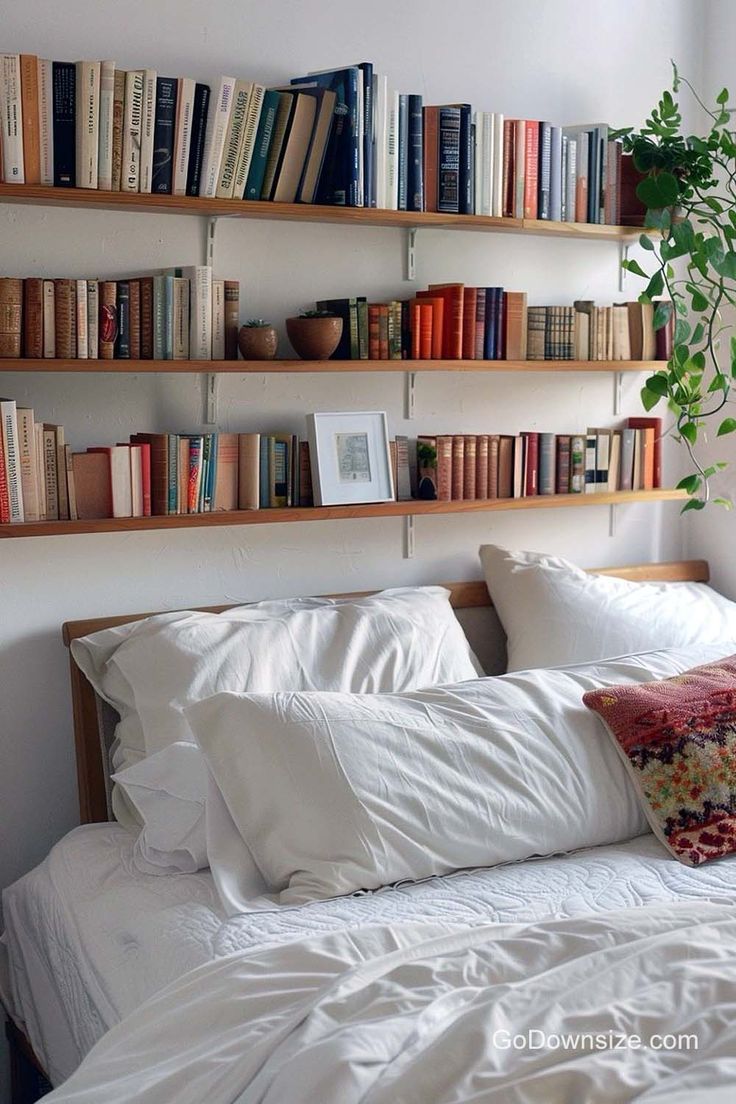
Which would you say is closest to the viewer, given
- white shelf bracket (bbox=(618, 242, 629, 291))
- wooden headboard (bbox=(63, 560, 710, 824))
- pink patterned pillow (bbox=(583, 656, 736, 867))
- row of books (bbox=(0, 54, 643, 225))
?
pink patterned pillow (bbox=(583, 656, 736, 867))

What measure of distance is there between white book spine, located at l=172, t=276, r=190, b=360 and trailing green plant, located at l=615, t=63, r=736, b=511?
104 cm

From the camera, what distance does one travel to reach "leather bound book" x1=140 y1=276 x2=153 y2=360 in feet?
8.02

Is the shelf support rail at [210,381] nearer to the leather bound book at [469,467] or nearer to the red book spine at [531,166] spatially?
the leather bound book at [469,467]

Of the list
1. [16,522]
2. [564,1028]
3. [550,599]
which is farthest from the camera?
[550,599]

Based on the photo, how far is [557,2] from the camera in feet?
9.89

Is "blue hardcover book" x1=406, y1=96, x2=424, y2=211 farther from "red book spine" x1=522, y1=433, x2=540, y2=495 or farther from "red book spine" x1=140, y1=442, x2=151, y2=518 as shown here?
"red book spine" x1=140, y1=442, x2=151, y2=518

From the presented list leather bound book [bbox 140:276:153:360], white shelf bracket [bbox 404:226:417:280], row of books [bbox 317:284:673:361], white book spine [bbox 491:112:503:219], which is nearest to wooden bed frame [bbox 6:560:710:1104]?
leather bound book [bbox 140:276:153:360]

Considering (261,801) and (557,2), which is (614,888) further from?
(557,2)

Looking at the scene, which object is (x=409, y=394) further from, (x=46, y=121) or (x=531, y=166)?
(x=46, y=121)

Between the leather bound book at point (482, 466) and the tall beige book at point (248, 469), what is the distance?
550mm

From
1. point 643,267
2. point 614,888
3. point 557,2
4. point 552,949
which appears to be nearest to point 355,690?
point 614,888

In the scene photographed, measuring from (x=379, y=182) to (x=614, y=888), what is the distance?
1.47 metres

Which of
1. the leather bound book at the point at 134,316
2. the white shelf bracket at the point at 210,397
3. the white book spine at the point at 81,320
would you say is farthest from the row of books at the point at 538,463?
the white book spine at the point at 81,320

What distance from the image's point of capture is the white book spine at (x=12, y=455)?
231 cm
